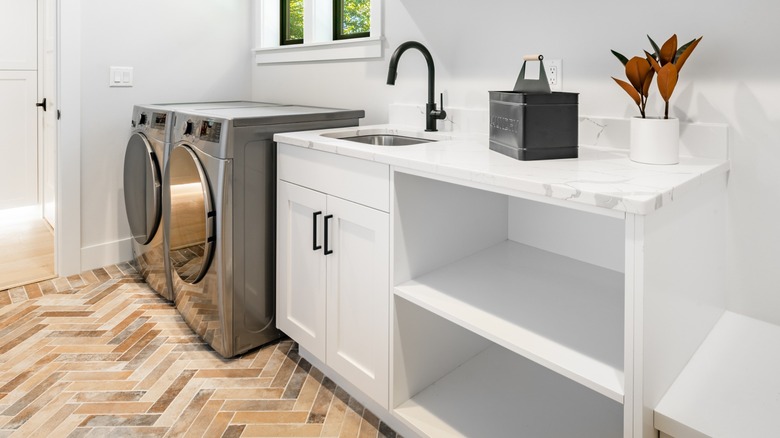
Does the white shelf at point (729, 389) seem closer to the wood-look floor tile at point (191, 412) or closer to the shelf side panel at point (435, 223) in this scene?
the shelf side panel at point (435, 223)

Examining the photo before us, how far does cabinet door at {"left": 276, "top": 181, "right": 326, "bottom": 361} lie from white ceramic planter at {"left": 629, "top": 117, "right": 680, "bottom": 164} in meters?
1.00

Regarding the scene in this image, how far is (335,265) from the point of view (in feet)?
5.60

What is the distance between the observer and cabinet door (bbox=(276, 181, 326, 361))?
70.1 inches

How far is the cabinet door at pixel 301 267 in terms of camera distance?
1780 millimetres

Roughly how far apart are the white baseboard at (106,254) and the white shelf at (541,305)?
2321 mm

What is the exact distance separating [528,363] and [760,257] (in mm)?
789

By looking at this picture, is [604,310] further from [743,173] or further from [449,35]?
[449,35]

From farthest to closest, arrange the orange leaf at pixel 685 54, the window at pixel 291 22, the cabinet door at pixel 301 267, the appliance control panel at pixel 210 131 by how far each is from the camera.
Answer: the window at pixel 291 22
the appliance control panel at pixel 210 131
the cabinet door at pixel 301 267
the orange leaf at pixel 685 54

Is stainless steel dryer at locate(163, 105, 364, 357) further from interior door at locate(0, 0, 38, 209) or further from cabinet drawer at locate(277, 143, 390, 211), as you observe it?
interior door at locate(0, 0, 38, 209)

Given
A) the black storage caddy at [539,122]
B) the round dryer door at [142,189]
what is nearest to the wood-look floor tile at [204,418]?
the round dryer door at [142,189]

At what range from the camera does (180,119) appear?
7.24 feet

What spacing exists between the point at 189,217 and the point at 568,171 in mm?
1609

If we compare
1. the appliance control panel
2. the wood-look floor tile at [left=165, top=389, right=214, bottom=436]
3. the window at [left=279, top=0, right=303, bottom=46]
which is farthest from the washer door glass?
the window at [left=279, top=0, right=303, bottom=46]

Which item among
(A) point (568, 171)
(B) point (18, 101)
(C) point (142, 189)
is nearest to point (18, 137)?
(B) point (18, 101)
